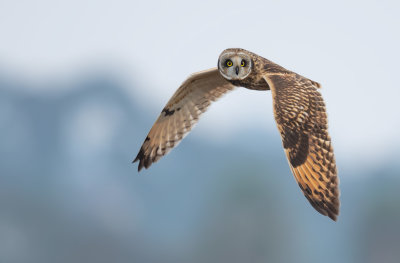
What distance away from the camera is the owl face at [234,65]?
10.3m

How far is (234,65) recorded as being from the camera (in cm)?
1039

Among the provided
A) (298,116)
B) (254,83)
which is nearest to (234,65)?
(254,83)

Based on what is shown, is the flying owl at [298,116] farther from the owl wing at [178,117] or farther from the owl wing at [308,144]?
the owl wing at [178,117]

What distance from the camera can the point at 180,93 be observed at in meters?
11.5

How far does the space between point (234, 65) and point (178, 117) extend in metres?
1.45

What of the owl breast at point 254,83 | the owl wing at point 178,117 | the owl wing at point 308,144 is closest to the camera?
the owl wing at point 308,144

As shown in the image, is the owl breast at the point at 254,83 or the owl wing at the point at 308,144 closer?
the owl wing at the point at 308,144

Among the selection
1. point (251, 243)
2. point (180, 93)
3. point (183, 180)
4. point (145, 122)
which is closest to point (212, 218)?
point (251, 243)

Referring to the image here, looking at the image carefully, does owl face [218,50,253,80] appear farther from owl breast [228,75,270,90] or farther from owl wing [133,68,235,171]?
owl wing [133,68,235,171]

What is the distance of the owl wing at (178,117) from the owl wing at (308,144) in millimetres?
2013

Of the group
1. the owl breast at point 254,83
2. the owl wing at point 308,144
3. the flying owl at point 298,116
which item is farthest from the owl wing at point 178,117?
the owl wing at point 308,144

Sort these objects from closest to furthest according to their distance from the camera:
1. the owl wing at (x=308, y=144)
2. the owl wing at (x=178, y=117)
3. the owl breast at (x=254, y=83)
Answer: the owl wing at (x=308, y=144)
the owl breast at (x=254, y=83)
the owl wing at (x=178, y=117)

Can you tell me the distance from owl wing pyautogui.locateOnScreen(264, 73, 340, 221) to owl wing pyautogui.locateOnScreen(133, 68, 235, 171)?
2.01m

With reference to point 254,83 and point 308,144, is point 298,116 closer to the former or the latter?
point 308,144
